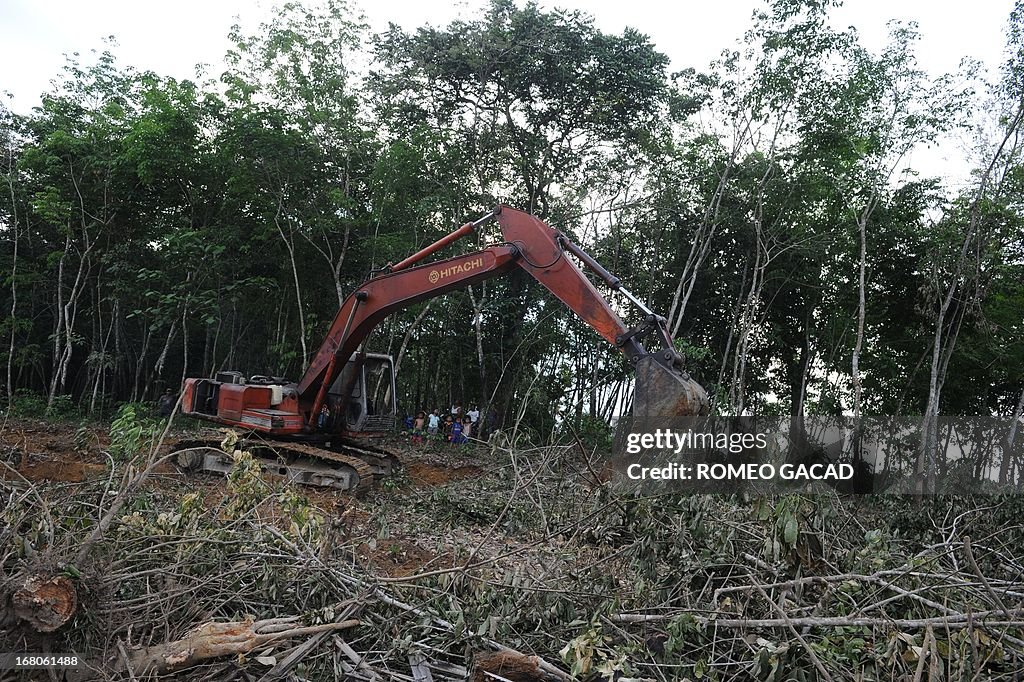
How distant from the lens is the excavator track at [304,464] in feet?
28.1

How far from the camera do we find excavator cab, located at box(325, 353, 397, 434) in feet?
31.4

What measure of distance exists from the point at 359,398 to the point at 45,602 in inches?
266

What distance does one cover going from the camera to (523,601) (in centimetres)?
387

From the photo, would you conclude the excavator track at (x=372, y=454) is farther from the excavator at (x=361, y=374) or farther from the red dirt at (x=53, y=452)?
the red dirt at (x=53, y=452)

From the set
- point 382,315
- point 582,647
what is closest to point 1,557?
point 582,647

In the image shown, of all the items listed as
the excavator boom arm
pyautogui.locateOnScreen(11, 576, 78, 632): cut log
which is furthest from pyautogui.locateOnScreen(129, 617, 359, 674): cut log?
the excavator boom arm

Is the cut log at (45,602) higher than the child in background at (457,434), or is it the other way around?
the child in background at (457,434)

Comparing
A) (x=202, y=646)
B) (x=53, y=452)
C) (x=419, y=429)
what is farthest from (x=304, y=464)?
(x=419, y=429)

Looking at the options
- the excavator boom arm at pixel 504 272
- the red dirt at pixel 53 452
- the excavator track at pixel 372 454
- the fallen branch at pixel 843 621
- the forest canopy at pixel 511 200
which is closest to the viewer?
the fallen branch at pixel 843 621

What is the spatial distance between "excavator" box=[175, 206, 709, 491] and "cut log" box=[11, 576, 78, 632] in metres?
3.89

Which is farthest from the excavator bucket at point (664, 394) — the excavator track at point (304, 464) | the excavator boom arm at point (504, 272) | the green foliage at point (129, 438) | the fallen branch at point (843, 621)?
the green foliage at point (129, 438)

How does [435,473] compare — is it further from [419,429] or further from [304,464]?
[419,429]

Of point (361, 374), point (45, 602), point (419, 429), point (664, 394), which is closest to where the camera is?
point (45, 602)

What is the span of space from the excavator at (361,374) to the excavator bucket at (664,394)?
31 centimetres
